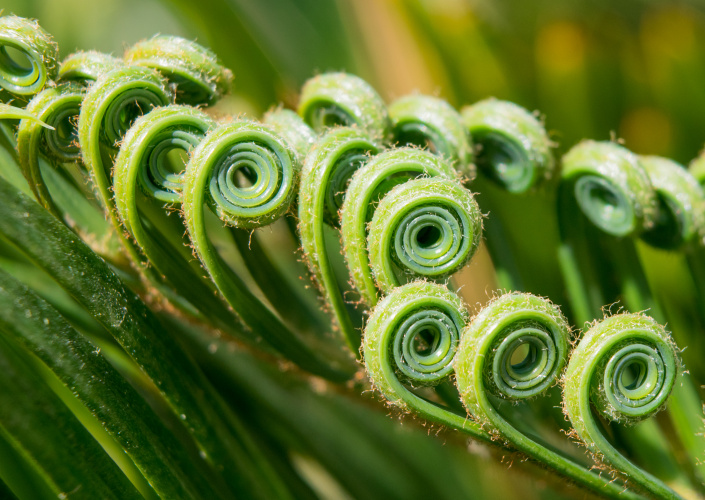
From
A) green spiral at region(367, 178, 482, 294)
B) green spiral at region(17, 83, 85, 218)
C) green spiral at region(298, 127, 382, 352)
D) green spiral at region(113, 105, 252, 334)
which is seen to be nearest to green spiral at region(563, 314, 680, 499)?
green spiral at region(367, 178, 482, 294)

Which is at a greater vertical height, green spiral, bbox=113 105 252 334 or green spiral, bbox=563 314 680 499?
green spiral, bbox=113 105 252 334

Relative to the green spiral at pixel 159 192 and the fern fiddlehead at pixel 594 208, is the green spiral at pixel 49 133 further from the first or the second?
the fern fiddlehead at pixel 594 208

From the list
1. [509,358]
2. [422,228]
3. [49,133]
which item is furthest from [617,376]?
[49,133]

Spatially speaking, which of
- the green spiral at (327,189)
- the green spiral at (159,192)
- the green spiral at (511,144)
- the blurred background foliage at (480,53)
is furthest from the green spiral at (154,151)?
the blurred background foliage at (480,53)

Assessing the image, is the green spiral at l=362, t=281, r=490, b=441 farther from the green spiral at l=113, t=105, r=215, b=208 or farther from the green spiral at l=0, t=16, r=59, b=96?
the green spiral at l=0, t=16, r=59, b=96

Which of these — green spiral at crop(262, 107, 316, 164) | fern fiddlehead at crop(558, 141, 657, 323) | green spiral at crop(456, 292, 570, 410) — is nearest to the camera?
green spiral at crop(456, 292, 570, 410)

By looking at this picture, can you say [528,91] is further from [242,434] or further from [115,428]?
[115,428]

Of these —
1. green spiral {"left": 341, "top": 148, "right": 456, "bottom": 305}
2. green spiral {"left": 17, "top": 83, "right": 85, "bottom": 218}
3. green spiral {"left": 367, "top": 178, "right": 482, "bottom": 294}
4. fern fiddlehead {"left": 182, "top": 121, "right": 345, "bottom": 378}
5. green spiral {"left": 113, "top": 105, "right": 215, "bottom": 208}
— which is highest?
green spiral {"left": 17, "top": 83, "right": 85, "bottom": 218}
